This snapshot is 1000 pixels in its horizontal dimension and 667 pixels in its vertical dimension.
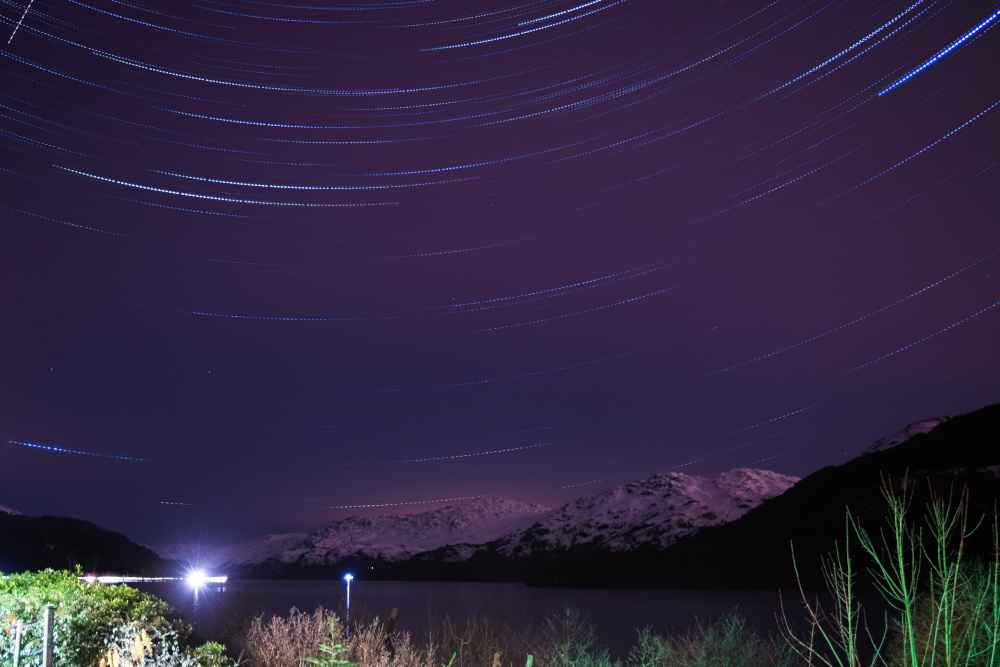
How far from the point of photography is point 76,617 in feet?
34.9

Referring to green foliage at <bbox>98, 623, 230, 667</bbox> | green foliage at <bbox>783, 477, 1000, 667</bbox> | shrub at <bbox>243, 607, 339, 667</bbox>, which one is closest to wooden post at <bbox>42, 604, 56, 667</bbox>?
green foliage at <bbox>98, 623, 230, 667</bbox>

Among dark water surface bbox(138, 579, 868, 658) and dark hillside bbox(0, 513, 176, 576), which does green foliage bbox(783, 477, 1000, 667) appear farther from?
dark hillside bbox(0, 513, 176, 576)

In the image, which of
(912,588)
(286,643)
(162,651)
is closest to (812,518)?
(286,643)

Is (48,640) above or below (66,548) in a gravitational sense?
below

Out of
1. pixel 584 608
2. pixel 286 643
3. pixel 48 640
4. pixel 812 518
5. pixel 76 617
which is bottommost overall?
pixel 584 608

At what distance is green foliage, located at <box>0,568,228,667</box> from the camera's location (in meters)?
10.4

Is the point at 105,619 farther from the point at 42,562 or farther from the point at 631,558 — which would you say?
A: the point at 631,558

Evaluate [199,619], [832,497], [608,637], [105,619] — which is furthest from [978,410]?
[105,619]

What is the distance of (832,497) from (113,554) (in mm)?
145828

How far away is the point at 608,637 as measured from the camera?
7838 centimetres

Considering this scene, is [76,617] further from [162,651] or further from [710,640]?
[710,640]

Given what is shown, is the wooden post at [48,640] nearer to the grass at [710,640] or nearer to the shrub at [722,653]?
the grass at [710,640]

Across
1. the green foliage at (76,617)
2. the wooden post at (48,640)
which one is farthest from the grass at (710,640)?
the green foliage at (76,617)

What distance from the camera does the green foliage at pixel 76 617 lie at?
10.4 m
